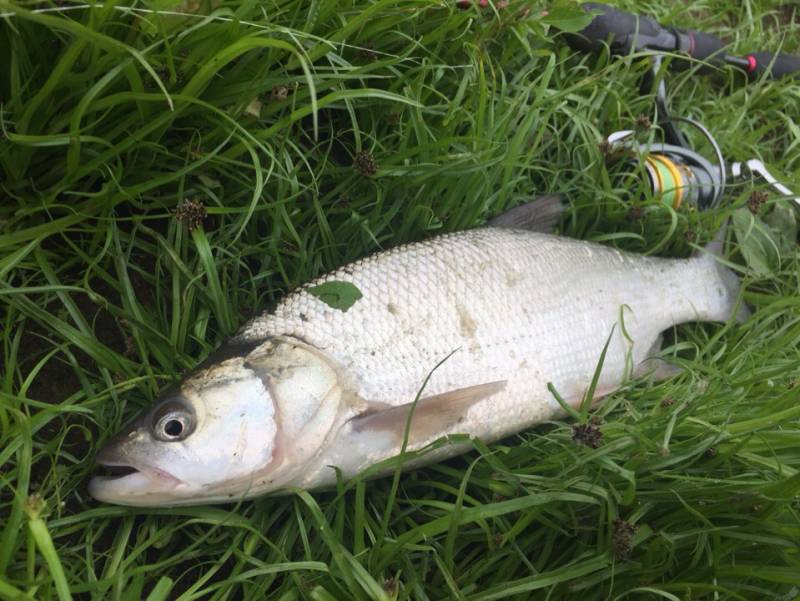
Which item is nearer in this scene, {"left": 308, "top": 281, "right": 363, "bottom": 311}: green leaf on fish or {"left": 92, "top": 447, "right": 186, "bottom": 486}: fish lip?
{"left": 92, "top": 447, "right": 186, "bottom": 486}: fish lip

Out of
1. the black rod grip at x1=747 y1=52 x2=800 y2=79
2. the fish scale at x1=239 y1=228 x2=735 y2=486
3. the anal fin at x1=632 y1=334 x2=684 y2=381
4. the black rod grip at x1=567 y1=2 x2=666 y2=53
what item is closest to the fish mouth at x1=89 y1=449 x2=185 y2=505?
the fish scale at x1=239 y1=228 x2=735 y2=486

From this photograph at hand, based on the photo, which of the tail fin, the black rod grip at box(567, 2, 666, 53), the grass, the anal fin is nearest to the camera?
the grass

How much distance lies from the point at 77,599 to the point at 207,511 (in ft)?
1.45

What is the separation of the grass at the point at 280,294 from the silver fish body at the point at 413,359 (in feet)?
0.52

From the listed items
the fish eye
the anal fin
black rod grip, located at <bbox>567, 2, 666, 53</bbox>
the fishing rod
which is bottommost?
the anal fin

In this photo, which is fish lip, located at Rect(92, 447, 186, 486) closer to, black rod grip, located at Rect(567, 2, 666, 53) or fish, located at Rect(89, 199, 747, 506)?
fish, located at Rect(89, 199, 747, 506)

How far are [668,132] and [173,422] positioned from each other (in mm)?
2541

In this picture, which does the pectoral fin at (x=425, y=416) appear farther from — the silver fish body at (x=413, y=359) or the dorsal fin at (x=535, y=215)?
the dorsal fin at (x=535, y=215)

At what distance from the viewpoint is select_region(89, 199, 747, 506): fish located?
168 cm

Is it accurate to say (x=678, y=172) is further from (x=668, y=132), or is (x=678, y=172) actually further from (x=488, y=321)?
(x=488, y=321)

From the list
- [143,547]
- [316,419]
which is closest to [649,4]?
[316,419]

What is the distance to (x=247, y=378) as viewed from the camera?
1.77 metres

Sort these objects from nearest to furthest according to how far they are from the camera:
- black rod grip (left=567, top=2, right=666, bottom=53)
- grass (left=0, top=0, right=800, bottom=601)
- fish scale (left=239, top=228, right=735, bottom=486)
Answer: grass (left=0, top=0, right=800, bottom=601) < fish scale (left=239, top=228, right=735, bottom=486) < black rod grip (left=567, top=2, right=666, bottom=53)

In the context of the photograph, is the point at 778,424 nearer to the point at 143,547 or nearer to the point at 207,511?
the point at 207,511
